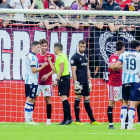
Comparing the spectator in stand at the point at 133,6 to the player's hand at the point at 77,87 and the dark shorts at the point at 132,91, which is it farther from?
the dark shorts at the point at 132,91

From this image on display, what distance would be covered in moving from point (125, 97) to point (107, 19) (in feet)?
9.43

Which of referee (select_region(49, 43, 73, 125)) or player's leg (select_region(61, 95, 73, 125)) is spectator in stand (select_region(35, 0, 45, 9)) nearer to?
referee (select_region(49, 43, 73, 125))

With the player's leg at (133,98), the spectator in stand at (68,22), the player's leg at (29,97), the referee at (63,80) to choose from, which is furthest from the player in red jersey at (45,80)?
the player's leg at (133,98)

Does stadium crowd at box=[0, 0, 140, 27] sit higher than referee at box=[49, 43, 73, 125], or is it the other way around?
stadium crowd at box=[0, 0, 140, 27]

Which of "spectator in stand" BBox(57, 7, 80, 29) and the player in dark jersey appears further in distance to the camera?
"spectator in stand" BBox(57, 7, 80, 29)

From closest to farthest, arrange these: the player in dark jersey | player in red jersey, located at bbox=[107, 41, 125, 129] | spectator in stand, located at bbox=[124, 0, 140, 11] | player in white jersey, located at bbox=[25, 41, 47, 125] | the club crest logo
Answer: player in red jersey, located at bbox=[107, 41, 125, 129] < player in white jersey, located at bbox=[25, 41, 47, 125] < the player in dark jersey < the club crest logo < spectator in stand, located at bbox=[124, 0, 140, 11]

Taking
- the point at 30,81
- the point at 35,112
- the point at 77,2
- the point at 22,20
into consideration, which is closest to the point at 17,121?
the point at 35,112

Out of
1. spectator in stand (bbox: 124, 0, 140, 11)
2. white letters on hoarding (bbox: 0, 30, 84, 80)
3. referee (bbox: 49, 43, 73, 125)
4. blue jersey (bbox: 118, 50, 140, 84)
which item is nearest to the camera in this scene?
blue jersey (bbox: 118, 50, 140, 84)

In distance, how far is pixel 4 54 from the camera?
10086mm

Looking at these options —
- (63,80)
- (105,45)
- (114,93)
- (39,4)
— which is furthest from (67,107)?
(39,4)

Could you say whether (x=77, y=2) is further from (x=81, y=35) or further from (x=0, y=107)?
(x=0, y=107)

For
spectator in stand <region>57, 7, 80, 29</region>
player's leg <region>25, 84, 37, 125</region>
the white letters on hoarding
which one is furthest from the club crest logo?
player's leg <region>25, 84, 37, 125</region>

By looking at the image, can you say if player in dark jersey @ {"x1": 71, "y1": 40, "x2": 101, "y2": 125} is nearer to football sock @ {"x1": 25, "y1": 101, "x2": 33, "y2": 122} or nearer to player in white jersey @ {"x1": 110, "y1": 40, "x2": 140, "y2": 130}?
football sock @ {"x1": 25, "y1": 101, "x2": 33, "y2": 122}

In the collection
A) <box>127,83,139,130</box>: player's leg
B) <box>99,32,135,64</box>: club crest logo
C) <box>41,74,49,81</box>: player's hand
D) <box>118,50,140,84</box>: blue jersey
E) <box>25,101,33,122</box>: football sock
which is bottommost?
<box>25,101,33,122</box>: football sock
